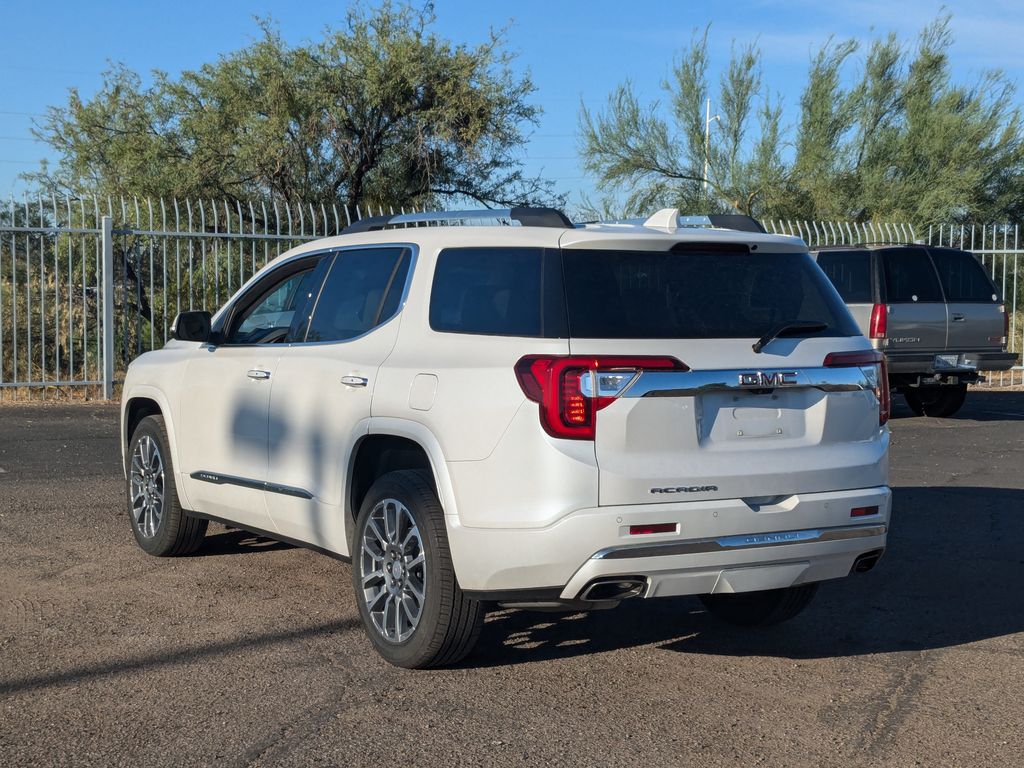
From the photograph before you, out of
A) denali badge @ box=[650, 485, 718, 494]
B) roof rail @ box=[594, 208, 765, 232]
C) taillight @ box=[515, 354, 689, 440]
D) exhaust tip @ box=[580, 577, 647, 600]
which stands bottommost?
exhaust tip @ box=[580, 577, 647, 600]

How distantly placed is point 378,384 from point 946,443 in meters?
9.59

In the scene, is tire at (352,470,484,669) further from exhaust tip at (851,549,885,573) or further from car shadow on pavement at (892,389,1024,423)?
car shadow on pavement at (892,389,1024,423)

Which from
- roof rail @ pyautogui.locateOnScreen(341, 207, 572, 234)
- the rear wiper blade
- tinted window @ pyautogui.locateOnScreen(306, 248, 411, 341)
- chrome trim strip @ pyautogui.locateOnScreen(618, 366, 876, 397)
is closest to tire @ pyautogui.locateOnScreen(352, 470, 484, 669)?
tinted window @ pyautogui.locateOnScreen(306, 248, 411, 341)

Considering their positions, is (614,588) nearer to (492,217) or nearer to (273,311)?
(492,217)

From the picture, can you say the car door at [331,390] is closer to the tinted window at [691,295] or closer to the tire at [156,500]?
the tinted window at [691,295]

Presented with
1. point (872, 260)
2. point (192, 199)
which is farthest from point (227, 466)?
point (192, 199)

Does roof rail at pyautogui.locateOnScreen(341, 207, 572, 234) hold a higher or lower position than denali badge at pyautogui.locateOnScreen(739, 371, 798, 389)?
higher

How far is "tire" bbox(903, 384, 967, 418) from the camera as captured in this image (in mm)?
16078

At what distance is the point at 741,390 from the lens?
480 cm

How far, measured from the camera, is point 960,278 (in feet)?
49.4

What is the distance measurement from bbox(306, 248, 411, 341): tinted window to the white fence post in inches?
416

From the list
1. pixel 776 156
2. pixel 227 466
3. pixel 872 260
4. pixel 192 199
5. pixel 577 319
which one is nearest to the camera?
pixel 577 319

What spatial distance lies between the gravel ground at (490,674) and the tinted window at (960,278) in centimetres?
775

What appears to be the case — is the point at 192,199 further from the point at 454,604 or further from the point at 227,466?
the point at 454,604
